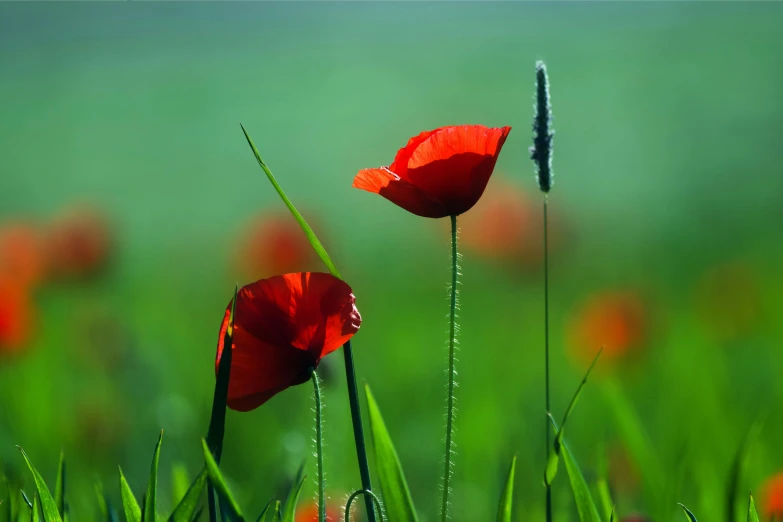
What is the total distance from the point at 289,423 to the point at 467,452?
50cm

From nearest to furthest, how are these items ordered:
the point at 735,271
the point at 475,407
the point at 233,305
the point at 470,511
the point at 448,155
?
the point at 233,305 < the point at 448,155 < the point at 470,511 < the point at 475,407 < the point at 735,271

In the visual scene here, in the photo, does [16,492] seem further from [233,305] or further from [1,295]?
[1,295]

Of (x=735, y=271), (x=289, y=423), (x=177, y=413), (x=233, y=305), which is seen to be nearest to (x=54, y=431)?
(x=177, y=413)

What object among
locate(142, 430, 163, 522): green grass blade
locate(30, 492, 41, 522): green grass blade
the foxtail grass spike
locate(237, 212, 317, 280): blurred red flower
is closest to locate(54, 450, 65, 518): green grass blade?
locate(30, 492, 41, 522): green grass blade

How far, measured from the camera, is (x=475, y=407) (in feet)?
6.93

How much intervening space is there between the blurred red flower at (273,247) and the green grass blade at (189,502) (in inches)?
61.7

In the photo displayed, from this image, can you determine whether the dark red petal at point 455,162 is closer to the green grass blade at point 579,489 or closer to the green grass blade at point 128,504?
the green grass blade at point 579,489

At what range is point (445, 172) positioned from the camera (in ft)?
2.78

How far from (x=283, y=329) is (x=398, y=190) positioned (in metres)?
0.17

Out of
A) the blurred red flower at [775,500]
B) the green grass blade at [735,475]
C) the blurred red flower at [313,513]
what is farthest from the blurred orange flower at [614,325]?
the green grass blade at [735,475]

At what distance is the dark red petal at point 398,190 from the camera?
84 centimetres

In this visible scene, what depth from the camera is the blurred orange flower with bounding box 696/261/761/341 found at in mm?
2752

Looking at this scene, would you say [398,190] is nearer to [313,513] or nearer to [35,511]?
[35,511]

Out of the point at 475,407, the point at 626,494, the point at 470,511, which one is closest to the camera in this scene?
the point at 470,511
